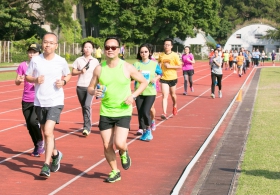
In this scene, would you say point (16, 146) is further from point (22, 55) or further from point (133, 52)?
point (133, 52)

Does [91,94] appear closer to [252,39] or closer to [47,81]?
[47,81]

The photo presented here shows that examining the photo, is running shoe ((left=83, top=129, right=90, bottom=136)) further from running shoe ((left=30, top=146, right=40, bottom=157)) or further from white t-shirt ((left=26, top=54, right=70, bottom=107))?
white t-shirt ((left=26, top=54, right=70, bottom=107))

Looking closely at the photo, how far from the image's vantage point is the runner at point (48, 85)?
8391 mm

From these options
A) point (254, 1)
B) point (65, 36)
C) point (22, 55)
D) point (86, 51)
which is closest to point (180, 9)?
point (65, 36)

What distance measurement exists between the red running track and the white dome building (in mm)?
91511

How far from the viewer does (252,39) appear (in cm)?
10762

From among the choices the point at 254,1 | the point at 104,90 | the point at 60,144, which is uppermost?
the point at 254,1

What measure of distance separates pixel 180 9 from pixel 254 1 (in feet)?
163

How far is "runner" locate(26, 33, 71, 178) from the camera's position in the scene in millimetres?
8391

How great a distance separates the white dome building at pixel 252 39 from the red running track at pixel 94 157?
91.5m

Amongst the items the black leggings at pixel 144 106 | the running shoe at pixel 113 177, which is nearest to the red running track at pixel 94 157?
the running shoe at pixel 113 177

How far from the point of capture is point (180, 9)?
7844 centimetres

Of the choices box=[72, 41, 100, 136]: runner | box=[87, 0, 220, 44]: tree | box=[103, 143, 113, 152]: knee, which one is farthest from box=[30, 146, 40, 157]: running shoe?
box=[87, 0, 220, 44]: tree

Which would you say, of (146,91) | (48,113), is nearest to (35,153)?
(48,113)
